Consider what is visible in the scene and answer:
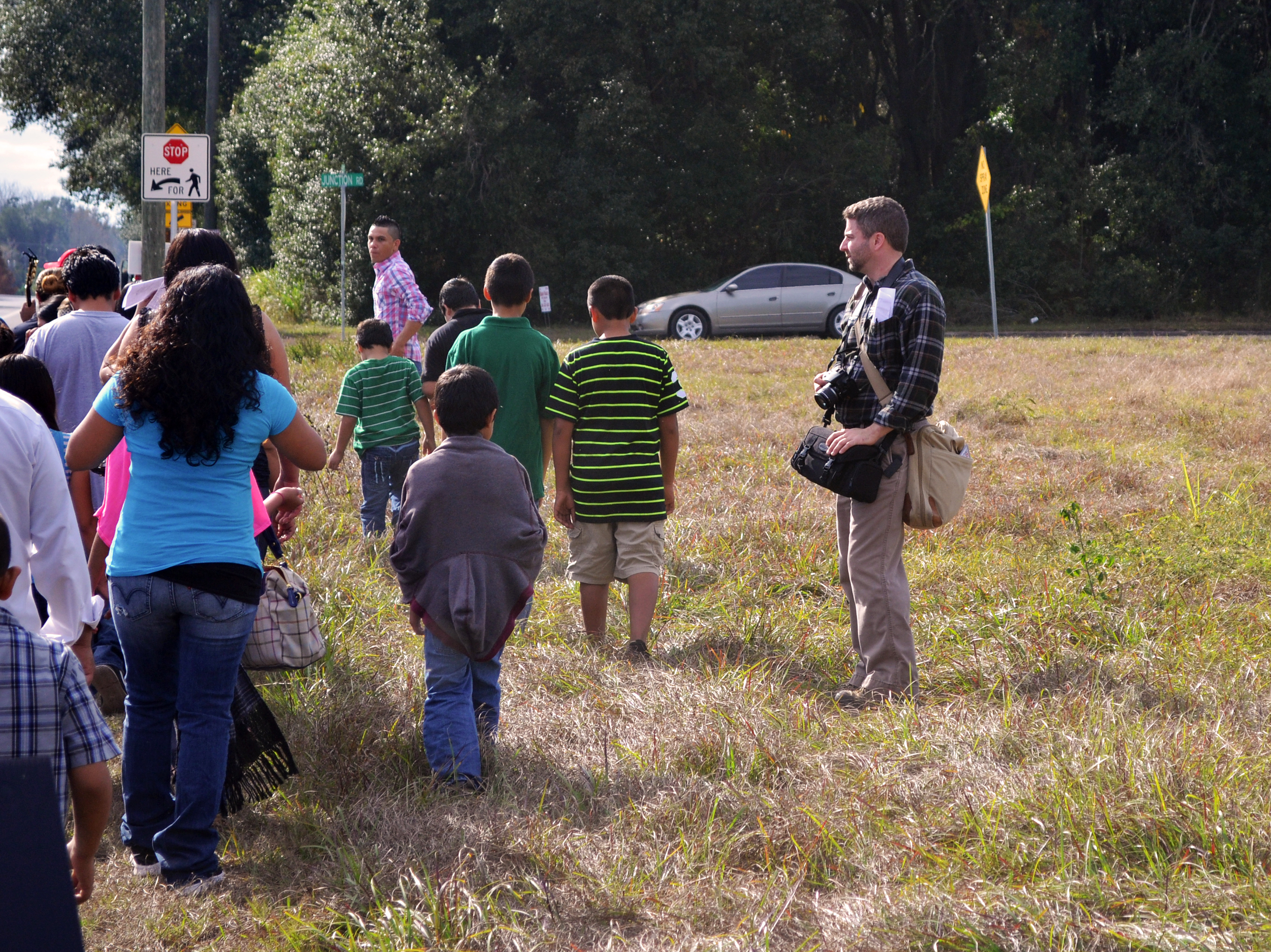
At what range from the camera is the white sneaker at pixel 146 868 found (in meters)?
3.43

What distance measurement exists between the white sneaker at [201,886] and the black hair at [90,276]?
8.06 ft

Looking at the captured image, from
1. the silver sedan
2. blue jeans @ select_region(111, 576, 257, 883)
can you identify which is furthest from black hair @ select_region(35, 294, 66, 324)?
the silver sedan

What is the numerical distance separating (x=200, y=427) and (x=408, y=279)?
4699mm

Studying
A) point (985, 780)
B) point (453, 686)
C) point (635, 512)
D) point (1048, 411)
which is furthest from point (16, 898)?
point (1048, 411)

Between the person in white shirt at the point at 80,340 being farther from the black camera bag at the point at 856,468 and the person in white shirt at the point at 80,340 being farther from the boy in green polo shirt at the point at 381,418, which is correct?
the black camera bag at the point at 856,468

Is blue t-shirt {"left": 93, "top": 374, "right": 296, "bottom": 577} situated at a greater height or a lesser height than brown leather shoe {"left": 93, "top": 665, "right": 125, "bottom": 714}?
greater

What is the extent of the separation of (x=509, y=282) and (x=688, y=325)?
17282 mm

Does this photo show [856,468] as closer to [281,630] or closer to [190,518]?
[281,630]

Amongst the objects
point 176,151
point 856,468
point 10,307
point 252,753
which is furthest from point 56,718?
point 10,307

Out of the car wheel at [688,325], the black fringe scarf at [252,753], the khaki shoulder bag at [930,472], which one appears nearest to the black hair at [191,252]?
the black fringe scarf at [252,753]

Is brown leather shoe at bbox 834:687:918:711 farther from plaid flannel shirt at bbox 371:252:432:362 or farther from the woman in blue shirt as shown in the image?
plaid flannel shirt at bbox 371:252:432:362

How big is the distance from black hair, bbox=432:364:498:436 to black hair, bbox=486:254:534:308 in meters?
1.32

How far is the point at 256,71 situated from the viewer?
31.2 metres

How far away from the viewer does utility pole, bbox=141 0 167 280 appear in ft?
39.4
